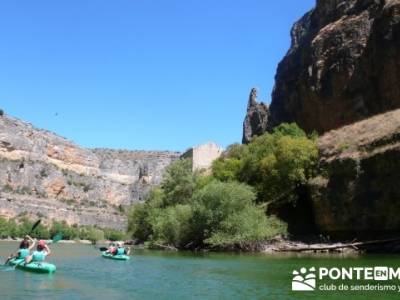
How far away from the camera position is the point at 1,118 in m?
183

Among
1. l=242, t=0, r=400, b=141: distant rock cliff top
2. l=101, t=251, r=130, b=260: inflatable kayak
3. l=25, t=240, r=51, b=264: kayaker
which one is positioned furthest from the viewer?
l=242, t=0, r=400, b=141: distant rock cliff top

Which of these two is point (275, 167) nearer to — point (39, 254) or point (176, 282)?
point (39, 254)

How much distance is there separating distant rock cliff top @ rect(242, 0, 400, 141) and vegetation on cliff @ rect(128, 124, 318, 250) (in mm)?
5588

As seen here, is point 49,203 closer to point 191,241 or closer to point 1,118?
point 1,118

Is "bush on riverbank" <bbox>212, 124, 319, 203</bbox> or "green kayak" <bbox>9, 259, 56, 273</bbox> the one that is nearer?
"green kayak" <bbox>9, 259, 56, 273</bbox>

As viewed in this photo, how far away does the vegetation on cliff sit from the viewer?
52500 mm

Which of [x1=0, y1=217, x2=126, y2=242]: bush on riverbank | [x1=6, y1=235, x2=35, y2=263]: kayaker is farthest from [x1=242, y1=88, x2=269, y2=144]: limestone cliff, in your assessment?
[x1=6, y1=235, x2=35, y2=263]: kayaker

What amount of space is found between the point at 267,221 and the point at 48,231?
9515 centimetres

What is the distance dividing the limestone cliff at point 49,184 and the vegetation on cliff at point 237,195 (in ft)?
287

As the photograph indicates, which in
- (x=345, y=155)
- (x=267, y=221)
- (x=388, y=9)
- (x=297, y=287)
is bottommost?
(x=297, y=287)

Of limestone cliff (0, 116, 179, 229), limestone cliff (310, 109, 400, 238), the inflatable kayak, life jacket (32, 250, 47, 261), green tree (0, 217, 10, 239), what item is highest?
limestone cliff (0, 116, 179, 229)

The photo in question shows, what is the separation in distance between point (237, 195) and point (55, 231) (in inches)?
3787

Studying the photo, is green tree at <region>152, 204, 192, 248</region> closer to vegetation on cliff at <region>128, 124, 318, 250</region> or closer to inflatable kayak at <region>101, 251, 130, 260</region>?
vegetation on cliff at <region>128, 124, 318, 250</region>

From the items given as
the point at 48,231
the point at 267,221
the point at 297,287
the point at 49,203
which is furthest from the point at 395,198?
the point at 49,203
